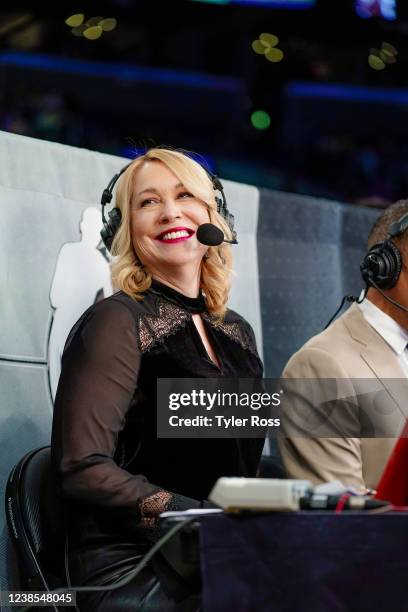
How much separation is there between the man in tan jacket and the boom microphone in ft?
1.14

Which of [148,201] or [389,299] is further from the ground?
[148,201]

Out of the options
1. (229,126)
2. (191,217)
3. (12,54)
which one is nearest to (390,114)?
(229,126)

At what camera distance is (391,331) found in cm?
238

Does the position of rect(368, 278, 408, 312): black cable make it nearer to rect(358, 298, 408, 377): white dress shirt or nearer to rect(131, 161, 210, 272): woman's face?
rect(358, 298, 408, 377): white dress shirt

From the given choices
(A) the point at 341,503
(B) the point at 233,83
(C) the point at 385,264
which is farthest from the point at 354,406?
(B) the point at 233,83

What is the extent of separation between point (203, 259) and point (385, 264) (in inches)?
17.3

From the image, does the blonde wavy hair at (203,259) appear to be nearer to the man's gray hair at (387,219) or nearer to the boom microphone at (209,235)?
the boom microphone at (209,235)

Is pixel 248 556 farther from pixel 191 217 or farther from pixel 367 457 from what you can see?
pixel 191 217

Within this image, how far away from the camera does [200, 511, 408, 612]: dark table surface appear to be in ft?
4.51

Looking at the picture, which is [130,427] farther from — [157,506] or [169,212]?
[169,212]

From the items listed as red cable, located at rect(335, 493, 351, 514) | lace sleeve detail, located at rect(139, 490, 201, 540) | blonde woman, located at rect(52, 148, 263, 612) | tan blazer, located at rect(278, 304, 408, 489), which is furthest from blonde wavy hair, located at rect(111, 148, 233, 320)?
red cable, located at rect(335, 493, 351, 514)

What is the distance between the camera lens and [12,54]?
934 cm

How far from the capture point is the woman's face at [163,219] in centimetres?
223

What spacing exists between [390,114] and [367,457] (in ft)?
27.6
